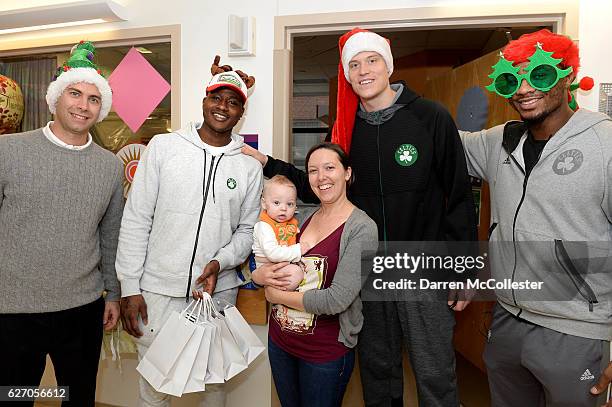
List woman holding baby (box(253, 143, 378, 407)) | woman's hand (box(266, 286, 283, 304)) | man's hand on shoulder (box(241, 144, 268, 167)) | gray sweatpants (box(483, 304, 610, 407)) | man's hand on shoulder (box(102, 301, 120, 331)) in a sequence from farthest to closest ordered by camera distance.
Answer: man's hand on shoulder (box(241, 144, 268, 167))
man's hand on shoulder (box(102, 301, 120, 331))
woman's hand (box(266, 286, 283, 304))
woman holding baby (box(253, 143, 378, 407))
gray sweatpants (box(483, 304, 610, 407))

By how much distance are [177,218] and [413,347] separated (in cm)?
122

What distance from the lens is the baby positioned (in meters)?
1.89

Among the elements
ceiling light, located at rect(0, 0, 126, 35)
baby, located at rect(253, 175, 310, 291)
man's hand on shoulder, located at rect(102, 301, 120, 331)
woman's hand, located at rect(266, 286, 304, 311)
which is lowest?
man's hand on shoulder, located at rect(102, 301, 120, 331)

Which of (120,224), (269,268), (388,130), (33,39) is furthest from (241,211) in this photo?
(33,39)

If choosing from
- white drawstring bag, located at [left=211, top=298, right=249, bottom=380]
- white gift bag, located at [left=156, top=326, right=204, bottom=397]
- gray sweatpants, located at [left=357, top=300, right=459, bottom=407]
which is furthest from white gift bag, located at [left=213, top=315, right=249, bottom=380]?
gray sweatpants, located at [left=357, top=300, right=459, bottom=407]

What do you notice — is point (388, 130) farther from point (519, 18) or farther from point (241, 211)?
point (519, 18)

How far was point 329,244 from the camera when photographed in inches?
71.6

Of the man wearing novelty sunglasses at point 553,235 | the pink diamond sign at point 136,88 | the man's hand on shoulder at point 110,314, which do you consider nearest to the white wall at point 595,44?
the man wearing novelty sunglasses at point 553,235

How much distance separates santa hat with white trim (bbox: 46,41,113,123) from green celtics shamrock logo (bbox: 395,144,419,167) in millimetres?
1418

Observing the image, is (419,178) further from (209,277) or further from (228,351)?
(228,351)

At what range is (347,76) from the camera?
207cm

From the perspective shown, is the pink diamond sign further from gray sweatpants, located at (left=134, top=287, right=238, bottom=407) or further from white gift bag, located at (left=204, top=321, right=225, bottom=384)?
white gift bag, located at (left=204, top=321, right=225, bottom=384)

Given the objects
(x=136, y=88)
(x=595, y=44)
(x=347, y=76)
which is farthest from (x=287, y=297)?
(x=595, y=44)

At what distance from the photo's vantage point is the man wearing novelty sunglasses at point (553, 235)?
5.37ft
